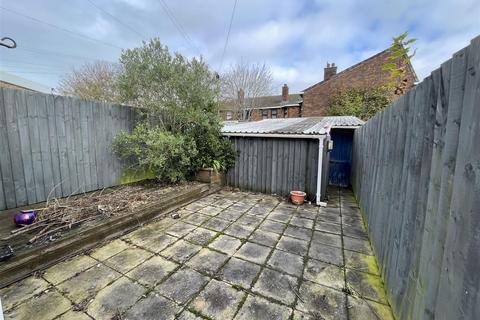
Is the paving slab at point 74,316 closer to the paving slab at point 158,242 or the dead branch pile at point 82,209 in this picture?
the paving slab at point 158,242

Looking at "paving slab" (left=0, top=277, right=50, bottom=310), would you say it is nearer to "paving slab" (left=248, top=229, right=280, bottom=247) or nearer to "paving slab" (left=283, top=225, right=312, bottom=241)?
"paving slab" (left=248, top=229, right=280, bottom=247)

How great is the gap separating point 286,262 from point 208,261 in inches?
38.4

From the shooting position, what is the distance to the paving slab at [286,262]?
7.63 feet

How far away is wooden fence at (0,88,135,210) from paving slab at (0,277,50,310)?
204 cm

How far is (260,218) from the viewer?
379cm

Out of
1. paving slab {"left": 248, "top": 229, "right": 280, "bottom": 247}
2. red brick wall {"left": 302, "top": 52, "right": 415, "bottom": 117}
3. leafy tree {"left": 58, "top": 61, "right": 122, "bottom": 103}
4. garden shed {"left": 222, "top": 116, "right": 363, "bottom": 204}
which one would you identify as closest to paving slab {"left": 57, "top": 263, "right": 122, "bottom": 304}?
paving slab {"left": 248, "top": 229, "right": 280, "bottom": 247}

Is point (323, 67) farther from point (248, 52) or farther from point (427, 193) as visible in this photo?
point (427, 193)

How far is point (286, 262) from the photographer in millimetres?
2477

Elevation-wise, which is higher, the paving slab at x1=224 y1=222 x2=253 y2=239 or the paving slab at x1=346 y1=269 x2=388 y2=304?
the paving slab at x1=224 y1=222 x2=253 y2=239

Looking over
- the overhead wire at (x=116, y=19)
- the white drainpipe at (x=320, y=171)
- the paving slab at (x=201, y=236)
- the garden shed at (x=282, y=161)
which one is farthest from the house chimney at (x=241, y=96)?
the paving slab at (x=201, y=236)

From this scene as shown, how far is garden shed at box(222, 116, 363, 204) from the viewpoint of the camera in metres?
4.76

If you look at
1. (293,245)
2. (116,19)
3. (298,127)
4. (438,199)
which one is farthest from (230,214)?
(116,19)

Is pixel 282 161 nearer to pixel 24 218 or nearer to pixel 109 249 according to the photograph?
pixel 109 249

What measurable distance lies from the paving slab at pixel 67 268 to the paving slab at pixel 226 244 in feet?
4.84
